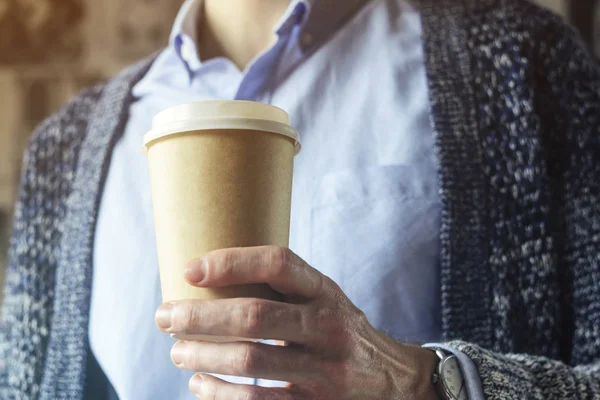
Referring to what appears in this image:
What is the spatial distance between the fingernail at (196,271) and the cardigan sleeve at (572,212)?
0.69ft

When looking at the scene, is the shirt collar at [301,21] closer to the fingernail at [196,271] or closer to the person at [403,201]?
the person at [403,201]

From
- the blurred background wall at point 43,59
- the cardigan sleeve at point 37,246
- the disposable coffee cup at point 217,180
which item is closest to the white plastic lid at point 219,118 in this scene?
the disposable coffee cup at point 217,180

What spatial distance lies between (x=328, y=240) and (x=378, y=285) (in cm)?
6

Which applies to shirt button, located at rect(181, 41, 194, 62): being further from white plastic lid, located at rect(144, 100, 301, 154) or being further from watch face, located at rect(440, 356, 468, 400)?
watch face, located at rect(440, 356, 468, 400)

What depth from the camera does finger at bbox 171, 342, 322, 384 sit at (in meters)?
0.35

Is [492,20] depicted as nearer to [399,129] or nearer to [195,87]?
[399,129]

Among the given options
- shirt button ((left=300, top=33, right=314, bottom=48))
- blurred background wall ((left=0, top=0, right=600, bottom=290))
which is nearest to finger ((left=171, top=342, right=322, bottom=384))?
shirt button ((left=300, top=33, right=314, bottom=48))

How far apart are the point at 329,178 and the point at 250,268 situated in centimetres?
23

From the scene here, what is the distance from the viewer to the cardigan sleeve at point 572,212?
1.59ft

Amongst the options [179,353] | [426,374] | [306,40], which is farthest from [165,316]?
[306,40]

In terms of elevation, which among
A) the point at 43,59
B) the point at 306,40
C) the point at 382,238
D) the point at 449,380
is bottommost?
the point at 449,380

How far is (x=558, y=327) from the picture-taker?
54 cm

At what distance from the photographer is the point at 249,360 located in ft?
1.14

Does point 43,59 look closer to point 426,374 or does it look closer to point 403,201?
point 403,201
